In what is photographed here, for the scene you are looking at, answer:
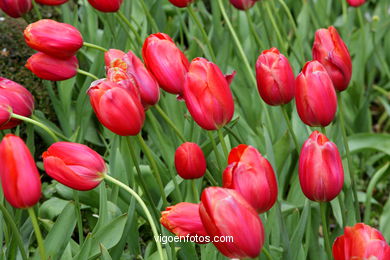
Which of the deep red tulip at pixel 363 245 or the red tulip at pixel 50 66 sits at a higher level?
the red tulip at pixel 50 66

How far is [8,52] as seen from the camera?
8.21 feet

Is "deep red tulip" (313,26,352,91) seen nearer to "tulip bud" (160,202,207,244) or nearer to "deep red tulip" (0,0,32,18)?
"tulip bud" (160,202,207,244)

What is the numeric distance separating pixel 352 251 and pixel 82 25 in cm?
176

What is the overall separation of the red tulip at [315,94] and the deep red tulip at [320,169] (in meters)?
0.14

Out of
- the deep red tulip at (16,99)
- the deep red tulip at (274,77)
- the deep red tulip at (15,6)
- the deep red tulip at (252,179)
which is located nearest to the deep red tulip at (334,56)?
the deep red tulip at (274,77)

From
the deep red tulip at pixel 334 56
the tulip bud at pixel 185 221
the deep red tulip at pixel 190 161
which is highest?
the deep red tulip at pixel 334 56

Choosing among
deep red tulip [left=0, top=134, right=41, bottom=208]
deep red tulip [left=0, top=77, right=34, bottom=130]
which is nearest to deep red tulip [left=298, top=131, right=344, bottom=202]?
deep red tulip [left=0, top=134, right=41, bottom=208]

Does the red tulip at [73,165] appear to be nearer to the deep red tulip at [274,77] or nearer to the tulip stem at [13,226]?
the tulip stem at [13,226]

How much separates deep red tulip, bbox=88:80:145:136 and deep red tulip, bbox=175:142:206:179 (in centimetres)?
15

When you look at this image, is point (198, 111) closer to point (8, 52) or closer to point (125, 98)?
point (125, 98)

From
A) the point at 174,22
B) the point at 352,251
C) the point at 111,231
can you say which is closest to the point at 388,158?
the point at 174,22

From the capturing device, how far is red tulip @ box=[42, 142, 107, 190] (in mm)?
1330

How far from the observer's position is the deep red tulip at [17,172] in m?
1.22

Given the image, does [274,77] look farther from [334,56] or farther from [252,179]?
[252,179]
